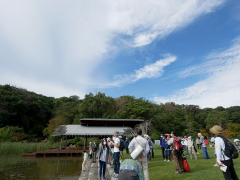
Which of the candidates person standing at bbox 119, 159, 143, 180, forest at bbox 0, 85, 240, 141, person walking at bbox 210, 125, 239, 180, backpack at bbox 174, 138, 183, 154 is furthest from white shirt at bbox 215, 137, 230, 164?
forest at bbox 0, 85, 240, 141

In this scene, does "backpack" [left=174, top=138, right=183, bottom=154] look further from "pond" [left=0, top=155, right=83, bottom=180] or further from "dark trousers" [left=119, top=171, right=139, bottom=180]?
"pond" [left=0, top=155, right=83, bottom=180]

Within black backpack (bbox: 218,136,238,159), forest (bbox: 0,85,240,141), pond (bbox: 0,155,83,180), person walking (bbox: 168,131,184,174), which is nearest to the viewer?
black backpack (bbox: 218,136,238,159)

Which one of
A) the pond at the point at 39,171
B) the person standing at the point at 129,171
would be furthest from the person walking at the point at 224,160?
the pond at the point at 39,171

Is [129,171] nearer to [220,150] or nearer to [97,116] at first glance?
[220,150]

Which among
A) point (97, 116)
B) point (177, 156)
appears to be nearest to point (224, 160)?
point (177, 156)

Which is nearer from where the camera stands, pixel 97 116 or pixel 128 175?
pixel 128 175

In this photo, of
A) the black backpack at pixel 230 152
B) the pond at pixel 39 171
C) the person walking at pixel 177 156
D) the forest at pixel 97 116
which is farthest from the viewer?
the forest at pixel 97 116

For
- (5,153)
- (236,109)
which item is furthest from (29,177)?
(236,109)

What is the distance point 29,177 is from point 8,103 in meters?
36.2

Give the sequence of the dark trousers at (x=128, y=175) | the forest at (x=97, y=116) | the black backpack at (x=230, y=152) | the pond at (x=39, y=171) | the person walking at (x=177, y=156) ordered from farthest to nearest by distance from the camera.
Result: the forest at (x=97, y=116)
the pond at (x=39, y=171)
the person walking at (x=177, y=156)
the black backpack at (x=230, y=152)
the dark trousers at (x=128, y=175)

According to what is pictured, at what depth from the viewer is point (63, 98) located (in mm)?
63688

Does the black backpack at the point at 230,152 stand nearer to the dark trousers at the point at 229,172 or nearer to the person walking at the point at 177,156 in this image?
the dark trousers at the point at 229,172

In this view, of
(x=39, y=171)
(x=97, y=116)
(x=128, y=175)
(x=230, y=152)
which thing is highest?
(x=97, y=116)

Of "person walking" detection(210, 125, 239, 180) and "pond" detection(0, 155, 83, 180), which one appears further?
"pond" detection(0, 155, 83, 180)
